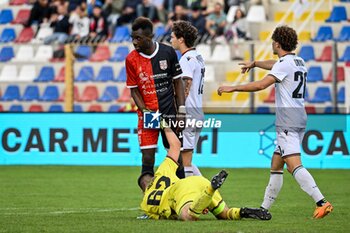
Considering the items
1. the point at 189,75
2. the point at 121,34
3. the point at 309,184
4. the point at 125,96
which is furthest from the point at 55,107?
the point at 309,184

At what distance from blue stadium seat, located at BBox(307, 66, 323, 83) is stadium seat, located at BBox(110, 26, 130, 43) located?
586cm

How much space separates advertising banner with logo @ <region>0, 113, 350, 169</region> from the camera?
2055cm

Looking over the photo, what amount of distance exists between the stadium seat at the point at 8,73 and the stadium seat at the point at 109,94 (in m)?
3.29

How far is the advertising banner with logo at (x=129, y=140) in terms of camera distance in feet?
67.4

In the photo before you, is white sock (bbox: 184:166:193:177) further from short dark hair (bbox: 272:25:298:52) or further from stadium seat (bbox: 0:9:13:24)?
stadium seat (bbox: 0:9:13:24)

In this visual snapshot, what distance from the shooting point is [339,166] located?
67.1ft

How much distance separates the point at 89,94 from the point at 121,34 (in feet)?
8.25

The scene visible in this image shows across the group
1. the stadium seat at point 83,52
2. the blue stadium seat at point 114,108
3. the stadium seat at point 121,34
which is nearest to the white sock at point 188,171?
the blue stadium seat at point 114,108

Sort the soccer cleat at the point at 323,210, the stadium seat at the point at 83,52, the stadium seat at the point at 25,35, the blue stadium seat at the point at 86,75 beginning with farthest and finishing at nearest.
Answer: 1. the stadium seat at the point at 25,35
2. the blue stadium seat at the point at 86,75
3. the stadium seat at the point at 83,52
4. the soccer cleat at the point at 323,210

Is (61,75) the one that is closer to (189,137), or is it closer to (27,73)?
(27,73)

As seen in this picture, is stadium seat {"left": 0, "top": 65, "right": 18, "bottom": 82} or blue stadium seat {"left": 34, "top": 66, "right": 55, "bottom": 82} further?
stadium seat {"left": 0, "top": 65, "right": 18, "bottom": 82}

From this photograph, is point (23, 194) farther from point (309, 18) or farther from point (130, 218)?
point (309, 18)

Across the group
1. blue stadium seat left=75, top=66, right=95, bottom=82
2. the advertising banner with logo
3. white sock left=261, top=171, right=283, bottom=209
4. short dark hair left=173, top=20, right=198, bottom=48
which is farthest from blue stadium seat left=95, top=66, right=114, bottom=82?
white sock left=261, top=171, right=283, bottom=209

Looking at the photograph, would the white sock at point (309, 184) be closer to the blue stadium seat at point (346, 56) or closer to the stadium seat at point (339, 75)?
the stadium seat at point (339, 75)
